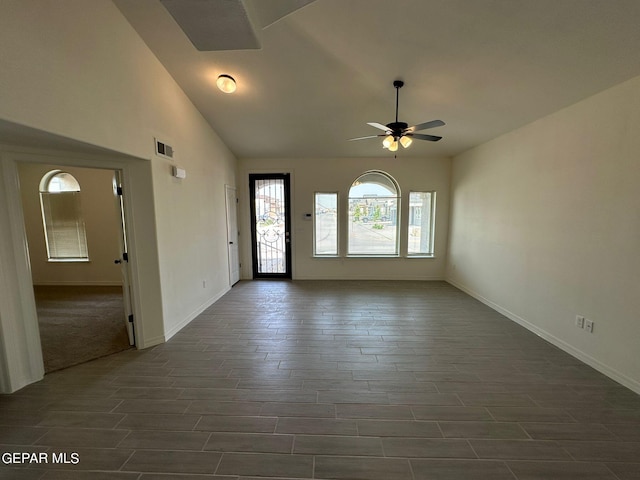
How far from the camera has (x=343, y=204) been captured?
6.12 meters

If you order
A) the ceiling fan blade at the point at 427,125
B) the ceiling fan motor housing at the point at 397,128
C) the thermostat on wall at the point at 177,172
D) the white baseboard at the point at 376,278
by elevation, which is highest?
the ceiling fan motor housing at the point at 397,128

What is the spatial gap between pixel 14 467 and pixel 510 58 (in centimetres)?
502

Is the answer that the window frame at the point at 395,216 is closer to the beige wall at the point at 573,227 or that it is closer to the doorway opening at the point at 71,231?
the beige wall at the point at 573,227

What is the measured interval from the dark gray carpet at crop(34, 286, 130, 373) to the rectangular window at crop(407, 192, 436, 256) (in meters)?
5.52

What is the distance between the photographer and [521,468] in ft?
5.43

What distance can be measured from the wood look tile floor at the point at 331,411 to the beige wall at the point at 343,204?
2732mm

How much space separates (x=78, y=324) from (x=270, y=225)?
12.0 ft

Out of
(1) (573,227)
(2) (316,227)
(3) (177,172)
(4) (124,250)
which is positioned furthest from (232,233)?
(1) (573,227)

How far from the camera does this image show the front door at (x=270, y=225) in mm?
6160

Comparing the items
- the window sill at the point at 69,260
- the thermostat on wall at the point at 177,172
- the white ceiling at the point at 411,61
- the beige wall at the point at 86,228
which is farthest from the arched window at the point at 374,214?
the window sill at the point at 69,260

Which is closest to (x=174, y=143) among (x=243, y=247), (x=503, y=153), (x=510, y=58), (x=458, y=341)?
(x=243, y=247)

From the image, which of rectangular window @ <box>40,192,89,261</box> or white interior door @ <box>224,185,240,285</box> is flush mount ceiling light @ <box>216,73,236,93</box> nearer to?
white interior door @ <box>224,185,240,285</box>

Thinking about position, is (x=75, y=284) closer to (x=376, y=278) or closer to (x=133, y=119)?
(x=133, y=119)

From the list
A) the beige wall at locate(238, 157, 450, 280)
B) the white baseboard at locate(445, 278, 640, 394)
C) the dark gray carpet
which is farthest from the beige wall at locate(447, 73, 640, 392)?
the dark gray carpet
